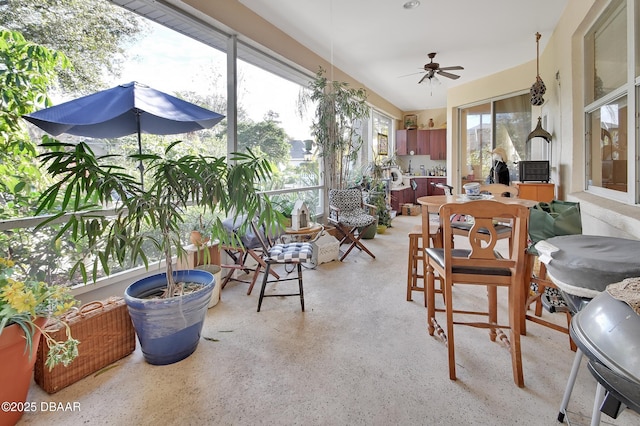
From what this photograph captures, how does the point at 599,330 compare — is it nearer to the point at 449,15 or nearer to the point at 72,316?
the point at 72,316

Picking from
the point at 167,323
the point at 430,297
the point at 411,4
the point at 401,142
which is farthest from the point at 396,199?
the point at 167,323

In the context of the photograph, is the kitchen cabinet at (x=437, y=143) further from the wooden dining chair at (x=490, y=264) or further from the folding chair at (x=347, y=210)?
the wooden dining chair at (x=490, y=264)

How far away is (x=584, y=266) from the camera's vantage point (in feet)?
3.70

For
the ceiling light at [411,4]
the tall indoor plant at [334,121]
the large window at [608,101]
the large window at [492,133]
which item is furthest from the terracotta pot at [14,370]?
the large window at [492,133]

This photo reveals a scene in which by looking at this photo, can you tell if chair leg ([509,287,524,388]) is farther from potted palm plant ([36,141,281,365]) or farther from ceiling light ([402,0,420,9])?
ceiling light ([402,0,420,9])

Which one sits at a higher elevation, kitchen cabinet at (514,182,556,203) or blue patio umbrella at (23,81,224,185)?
blue patio umbrella at (23,81,224,185)

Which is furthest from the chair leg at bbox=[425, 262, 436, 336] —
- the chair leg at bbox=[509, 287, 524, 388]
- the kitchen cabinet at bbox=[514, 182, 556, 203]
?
the kitchen cabinet at bbox=[514, 182, 556, 203]

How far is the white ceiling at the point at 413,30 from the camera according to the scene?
136 inches

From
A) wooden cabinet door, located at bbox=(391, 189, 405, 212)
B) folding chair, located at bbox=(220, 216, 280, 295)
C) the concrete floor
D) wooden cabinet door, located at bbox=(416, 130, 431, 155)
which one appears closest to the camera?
the concrete floor

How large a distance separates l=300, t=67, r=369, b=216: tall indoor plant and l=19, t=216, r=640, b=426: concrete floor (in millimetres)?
2615

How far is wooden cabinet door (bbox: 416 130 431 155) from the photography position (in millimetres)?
8820

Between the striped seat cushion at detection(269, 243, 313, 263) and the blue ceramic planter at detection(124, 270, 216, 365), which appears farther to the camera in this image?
the striped seat cushion at detection(269, 243, 313, 263)

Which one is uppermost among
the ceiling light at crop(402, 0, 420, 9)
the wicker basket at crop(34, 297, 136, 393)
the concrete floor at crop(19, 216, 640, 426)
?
the ceiling light at crop(402, 0, 420, 9)

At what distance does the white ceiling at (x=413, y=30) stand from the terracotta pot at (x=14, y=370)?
3.32 metres
